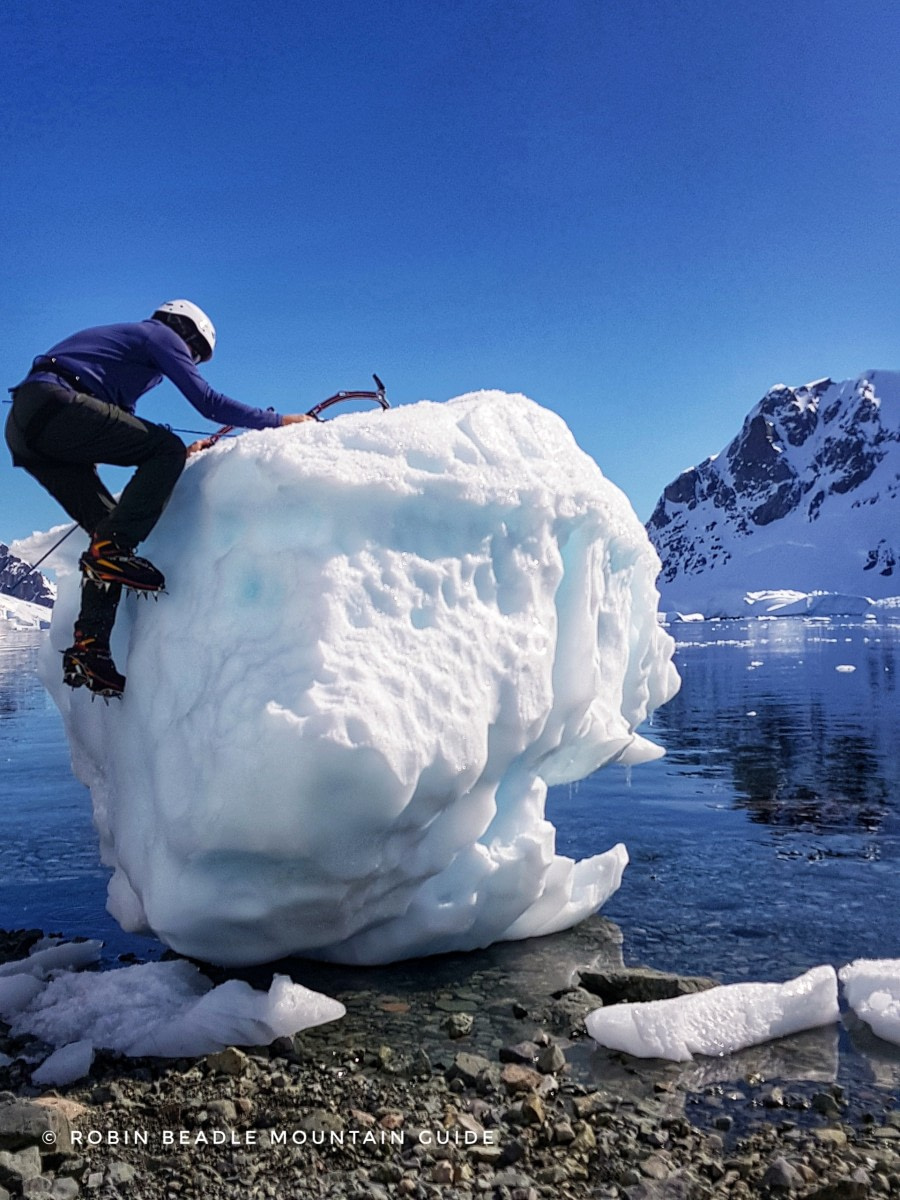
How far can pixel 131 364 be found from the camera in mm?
5840

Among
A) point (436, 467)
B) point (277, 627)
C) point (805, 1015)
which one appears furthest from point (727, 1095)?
point (436, 467)

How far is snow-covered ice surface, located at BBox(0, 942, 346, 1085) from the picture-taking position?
15.1 feet

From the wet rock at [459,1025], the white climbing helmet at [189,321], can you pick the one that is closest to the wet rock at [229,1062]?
the wet rock at [459,1025]

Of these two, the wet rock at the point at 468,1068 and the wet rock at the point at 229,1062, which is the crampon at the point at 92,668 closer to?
the wet rock at the point at 229,1062

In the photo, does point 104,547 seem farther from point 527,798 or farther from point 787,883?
point 787,883

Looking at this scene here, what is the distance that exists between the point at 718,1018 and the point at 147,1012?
315cm

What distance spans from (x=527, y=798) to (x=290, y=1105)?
303 centimetres

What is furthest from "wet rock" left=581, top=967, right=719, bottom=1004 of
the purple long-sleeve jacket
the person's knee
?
the purple long-sleeve jacket

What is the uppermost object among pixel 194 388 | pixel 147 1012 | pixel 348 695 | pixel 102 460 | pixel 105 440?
pixel 194 388

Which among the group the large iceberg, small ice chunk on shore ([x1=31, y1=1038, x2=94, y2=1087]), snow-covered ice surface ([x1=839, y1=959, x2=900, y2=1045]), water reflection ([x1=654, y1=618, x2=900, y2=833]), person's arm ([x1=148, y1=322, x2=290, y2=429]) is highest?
person's arm ([x1=148, y1=322, x2=290, y2=429])

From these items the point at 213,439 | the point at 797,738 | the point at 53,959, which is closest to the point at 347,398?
the point at 213,439

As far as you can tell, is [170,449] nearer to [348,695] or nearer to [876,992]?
[348,695]

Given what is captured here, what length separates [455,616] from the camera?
5.50 meters

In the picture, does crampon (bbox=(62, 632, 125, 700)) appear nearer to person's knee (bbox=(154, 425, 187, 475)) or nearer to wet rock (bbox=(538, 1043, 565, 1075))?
person's knee (bbox=(154, 425, 187, 475))
